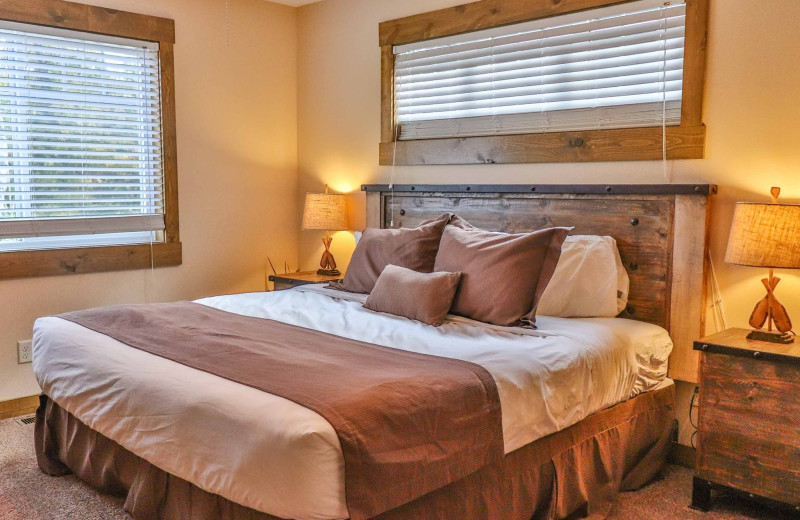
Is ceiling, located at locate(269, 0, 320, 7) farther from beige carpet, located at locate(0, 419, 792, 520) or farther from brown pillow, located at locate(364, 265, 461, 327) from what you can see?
beige carpet, located at locate(0, 419, 792, 520)

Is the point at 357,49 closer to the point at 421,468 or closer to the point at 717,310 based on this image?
the point at 717,310

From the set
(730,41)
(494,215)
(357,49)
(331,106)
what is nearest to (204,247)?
(331,106)

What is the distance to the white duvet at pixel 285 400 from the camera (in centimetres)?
179

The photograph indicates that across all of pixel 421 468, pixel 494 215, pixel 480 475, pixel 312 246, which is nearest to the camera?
pixel 421 468

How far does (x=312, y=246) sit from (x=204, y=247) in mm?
771

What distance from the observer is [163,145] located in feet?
14.1

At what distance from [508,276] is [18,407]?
8.97 feet

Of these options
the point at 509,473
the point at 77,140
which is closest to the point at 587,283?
the point at 509,473

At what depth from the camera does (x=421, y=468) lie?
1.99 metres

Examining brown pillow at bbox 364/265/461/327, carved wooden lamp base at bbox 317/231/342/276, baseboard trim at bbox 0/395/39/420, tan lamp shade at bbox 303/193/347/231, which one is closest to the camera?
brown pillow at bbox 364/265/461/327

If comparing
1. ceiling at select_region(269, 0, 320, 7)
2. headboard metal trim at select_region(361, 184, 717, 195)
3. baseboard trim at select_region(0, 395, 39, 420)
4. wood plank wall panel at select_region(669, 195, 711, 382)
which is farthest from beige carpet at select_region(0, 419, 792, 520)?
ceiling at select_region(269, 0, 320, 7)

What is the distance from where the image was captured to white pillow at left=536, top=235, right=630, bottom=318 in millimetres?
3189

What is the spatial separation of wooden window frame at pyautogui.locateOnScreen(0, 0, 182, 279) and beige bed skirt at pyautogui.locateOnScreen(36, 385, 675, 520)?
109cm

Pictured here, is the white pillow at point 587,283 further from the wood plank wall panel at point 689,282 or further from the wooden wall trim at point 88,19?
the wooden wall trim at point 88,19
